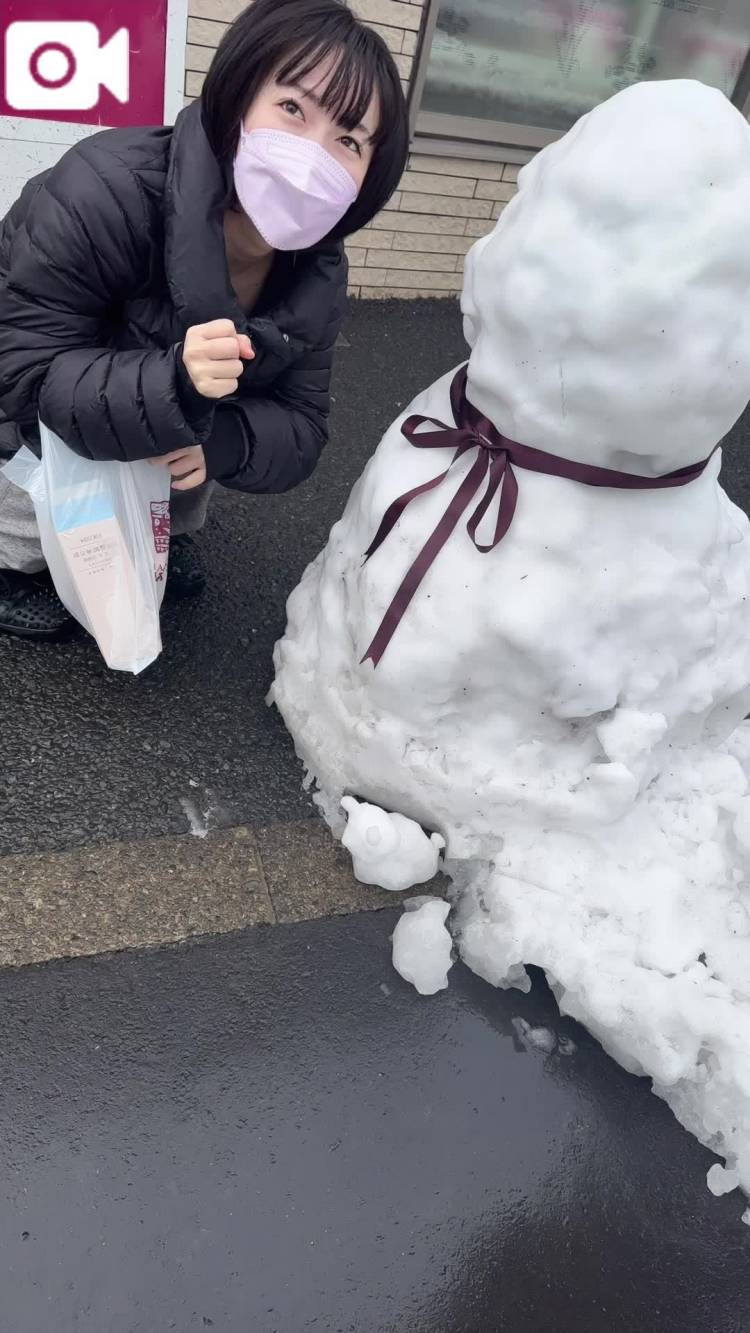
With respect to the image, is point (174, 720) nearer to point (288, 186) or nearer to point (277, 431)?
point (277, 431)

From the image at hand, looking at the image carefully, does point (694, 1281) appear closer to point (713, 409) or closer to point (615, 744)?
point (615, 744)

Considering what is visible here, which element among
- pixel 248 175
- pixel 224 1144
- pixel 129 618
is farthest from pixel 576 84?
pixel 224 1144

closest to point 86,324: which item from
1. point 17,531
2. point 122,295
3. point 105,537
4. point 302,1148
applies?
point 122,295

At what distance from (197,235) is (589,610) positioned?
3.56 ft

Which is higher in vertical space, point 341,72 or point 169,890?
point 341,72

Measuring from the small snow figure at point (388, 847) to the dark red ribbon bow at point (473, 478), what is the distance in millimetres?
347

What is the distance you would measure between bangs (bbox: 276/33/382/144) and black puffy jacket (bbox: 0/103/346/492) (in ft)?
0.79

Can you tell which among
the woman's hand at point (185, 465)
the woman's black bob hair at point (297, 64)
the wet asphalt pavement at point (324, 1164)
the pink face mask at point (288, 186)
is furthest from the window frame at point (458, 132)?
the wet asphalt pavement at point (324, 1164)

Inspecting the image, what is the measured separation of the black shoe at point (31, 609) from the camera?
2568 mm

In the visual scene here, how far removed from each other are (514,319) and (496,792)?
0.96 m

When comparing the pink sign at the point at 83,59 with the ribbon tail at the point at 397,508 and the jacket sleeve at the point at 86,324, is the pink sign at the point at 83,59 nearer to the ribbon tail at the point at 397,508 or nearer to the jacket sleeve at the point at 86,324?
the jacket sleeve at the point at 86,324

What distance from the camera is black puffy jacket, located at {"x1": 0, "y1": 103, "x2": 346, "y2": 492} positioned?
198 centimetres

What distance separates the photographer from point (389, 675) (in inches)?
82.7

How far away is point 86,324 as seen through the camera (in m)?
2.11
